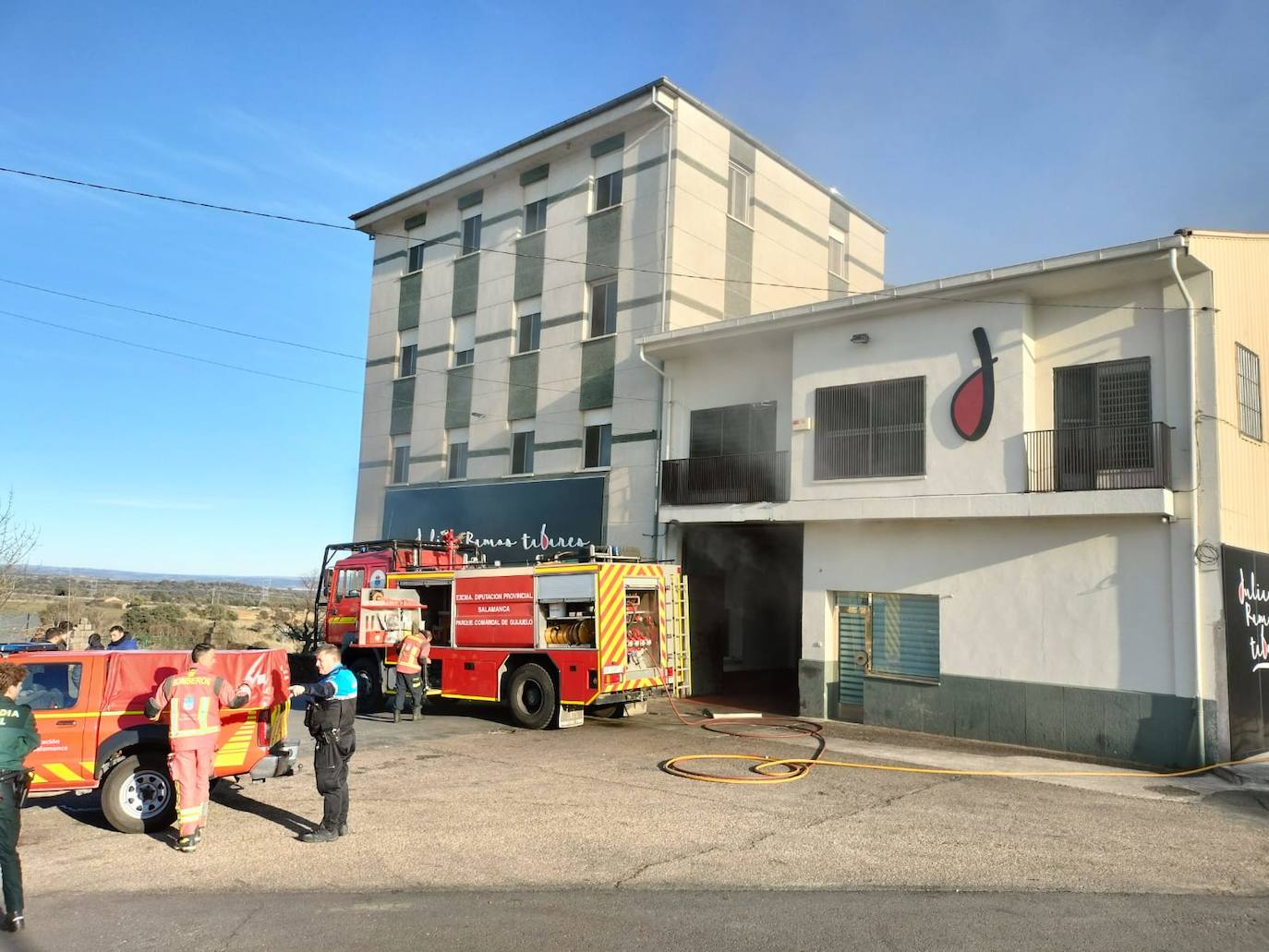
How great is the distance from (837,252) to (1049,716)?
645 inches

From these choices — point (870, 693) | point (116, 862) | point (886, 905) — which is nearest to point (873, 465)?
point (870, 693)

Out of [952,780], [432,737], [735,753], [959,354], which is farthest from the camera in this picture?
[959,354]

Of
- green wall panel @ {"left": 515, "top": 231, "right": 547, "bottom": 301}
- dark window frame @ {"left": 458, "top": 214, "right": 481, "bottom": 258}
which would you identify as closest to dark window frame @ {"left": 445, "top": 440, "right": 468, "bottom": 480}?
green wall panel @ {"left": 515, "top": 231, "right": 547, "bottom": 301}

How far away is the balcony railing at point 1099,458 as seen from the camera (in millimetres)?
13156

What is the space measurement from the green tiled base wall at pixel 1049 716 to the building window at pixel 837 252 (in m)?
14.3

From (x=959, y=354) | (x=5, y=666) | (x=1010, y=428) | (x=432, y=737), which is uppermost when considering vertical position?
(x=959, y=354)

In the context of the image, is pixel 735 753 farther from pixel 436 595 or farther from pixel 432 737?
pixel 436 595

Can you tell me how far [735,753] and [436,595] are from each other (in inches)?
281

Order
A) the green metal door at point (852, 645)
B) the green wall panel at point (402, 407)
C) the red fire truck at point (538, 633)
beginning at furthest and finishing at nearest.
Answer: the green wall panel at point (402, 407), the green metal door at point (852, 645), the red fire truck at point (538, 633)

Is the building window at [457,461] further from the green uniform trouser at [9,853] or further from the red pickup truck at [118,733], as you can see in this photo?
the green uniform trouser at [9,853]

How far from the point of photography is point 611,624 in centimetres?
1445

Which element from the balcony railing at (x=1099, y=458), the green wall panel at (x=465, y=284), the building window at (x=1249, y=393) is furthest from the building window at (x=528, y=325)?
the building window at (x=1249, y=393)

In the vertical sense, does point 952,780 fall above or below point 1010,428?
below

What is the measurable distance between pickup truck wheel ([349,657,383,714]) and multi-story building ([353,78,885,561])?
226 inches
